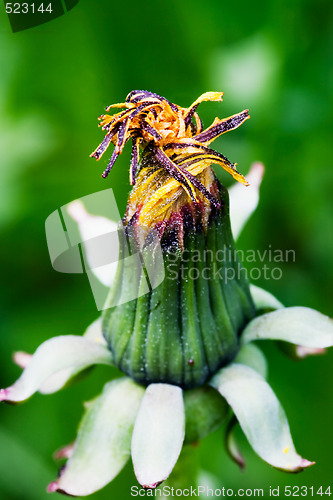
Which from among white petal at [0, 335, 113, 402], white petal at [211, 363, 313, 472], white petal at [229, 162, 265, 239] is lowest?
white petal at [211, 363, 313, 472]

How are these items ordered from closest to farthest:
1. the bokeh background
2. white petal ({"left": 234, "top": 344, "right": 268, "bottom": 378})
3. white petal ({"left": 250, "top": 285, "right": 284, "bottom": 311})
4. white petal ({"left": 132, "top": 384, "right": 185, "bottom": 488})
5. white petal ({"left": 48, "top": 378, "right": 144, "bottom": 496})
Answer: white petal ({"left": 132, "top": 384, "right": 185, "bottom": 488}) → white petal ({"left": 48, "top": 378, "right": 144, "bottom": 496}) → white petal ({"left": 234, "top": 344, "right": 268, "bottom": 378}) → white petal ({"left": 250, "top": 285, "right": 284, "bottom": 311}) → the bokeh background

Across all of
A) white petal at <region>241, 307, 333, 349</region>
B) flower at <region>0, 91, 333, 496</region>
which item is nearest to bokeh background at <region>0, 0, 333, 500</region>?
flower at <region>0, 91, 333, 496</region>

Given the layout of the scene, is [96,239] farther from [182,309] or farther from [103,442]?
[103,442]

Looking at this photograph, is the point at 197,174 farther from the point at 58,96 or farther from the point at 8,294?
the point at 58,96

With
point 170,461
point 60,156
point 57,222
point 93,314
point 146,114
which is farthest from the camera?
point 60,156

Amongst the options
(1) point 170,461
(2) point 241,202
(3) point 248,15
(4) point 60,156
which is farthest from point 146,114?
(3) point 248,15

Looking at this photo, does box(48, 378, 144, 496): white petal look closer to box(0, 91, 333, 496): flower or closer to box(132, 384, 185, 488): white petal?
box(0, 91, 333, 496): flower

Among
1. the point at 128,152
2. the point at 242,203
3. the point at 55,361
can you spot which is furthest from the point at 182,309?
the point at 128,152
